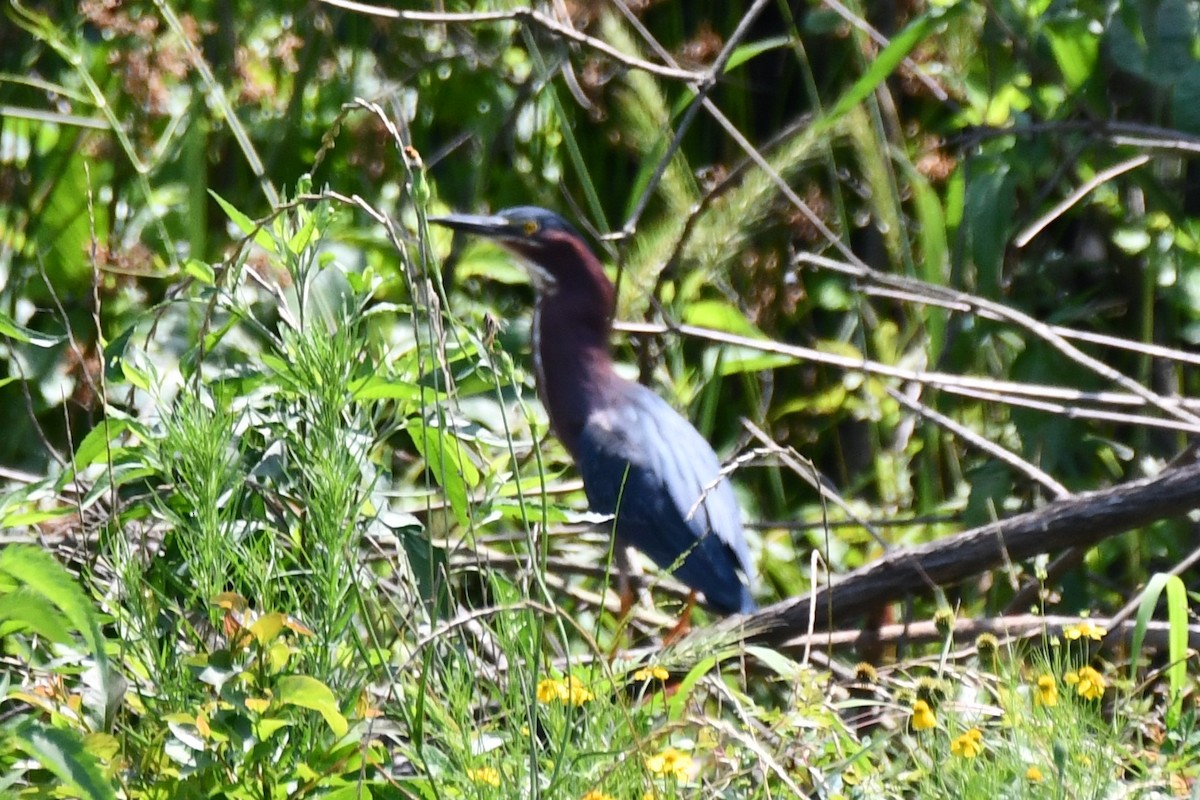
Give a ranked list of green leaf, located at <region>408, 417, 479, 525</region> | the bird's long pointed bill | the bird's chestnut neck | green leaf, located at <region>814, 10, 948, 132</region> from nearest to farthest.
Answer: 1. green leaf, located at <region>408, 417, 479, 525</region>
2. green leaf, located at <region>814, 10, 948, 132</region>
3. the bird's long pointed bill
4. the bird's chestnut neck

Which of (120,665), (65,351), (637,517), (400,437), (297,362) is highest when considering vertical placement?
(297,362)

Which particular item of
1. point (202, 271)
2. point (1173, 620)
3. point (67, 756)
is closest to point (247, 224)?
point (202, 271)

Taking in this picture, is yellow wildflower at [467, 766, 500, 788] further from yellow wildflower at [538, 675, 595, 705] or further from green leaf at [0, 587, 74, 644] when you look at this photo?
green leaf at [0, 587, 74, 644]

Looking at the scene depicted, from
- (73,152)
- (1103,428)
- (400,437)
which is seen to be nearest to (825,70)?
(1103,428)

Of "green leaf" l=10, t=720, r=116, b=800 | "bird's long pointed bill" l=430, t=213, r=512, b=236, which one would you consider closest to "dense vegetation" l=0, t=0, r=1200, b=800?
"green leaf" l=10, t=720, r=116, b=800

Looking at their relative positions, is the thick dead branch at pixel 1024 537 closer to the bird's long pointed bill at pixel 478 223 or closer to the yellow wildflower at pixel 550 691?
the yellow wildflower at pixel 550 691

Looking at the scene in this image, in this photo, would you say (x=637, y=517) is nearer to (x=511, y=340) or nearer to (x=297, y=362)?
(x=511, y=340)

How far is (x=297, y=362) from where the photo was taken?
4.25 feet

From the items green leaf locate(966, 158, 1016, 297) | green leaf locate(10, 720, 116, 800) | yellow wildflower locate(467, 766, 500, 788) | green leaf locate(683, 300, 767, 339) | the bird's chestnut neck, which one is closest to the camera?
green leaf locate(10, 720, 116, 800)

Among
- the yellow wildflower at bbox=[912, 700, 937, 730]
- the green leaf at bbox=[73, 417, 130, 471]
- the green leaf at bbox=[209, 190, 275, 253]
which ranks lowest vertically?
the yellow wildflower at bbox=[912, 700, 937, 730]

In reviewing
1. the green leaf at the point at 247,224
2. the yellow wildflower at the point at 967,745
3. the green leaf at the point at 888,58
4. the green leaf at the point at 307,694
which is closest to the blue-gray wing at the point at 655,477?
the green leaf at the point at 888,58

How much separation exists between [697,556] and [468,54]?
3.80 ft

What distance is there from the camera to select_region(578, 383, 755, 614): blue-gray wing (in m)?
2.80

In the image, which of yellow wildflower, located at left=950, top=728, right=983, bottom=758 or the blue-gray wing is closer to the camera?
yellow wildflower, located at left=950, top=728, right=983, bottom=758
